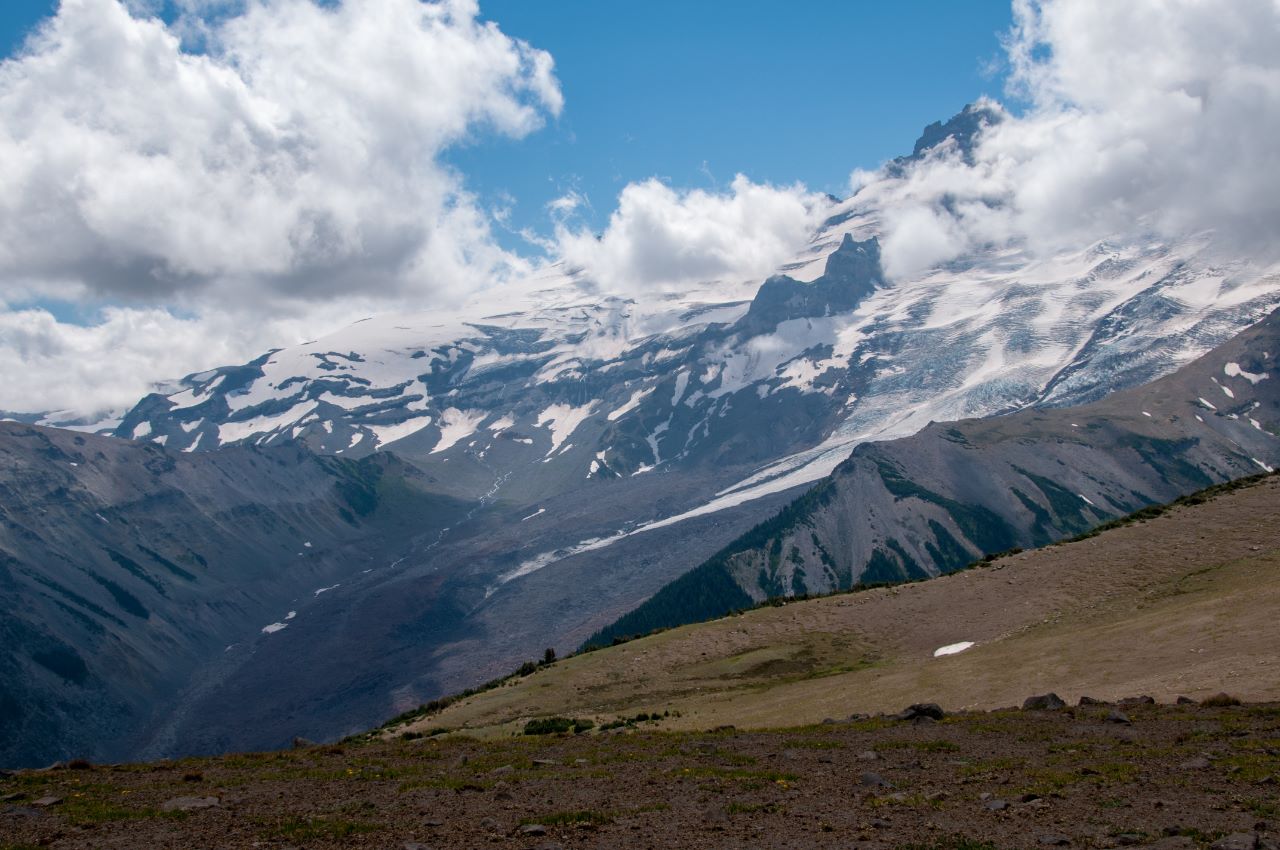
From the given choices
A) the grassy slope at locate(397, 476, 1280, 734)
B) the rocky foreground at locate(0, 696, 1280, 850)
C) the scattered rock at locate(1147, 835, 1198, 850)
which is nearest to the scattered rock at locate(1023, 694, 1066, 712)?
the rocky foreground at locate(0, 696, 1280, 850)

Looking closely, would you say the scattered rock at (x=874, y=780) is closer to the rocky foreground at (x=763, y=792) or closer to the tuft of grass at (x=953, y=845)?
the rocky foreground at (x=763, y=792)

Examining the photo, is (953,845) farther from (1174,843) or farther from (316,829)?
(316,829)

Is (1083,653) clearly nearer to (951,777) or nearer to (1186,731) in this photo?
(1186,731)

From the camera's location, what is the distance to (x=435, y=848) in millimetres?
21594

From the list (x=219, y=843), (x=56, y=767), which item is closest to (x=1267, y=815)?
(x=219, y=843)

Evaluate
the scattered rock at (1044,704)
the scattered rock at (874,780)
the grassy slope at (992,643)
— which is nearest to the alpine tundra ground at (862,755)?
the scattered rock at (874,780)

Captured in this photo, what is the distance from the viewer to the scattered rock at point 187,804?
1070 inches

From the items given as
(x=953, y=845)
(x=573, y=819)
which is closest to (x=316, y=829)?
(x=573, y=819)

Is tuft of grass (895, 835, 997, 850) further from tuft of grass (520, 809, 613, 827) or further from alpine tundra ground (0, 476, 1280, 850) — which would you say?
tuft of grass (520, 809, 613, 827)

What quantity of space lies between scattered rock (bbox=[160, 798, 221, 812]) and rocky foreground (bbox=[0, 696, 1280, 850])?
90mm

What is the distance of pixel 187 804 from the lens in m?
27.7

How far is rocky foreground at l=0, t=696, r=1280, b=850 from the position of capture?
21422 mm

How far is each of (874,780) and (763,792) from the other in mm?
3228

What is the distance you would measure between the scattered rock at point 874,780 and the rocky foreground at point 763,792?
0.06 metres
